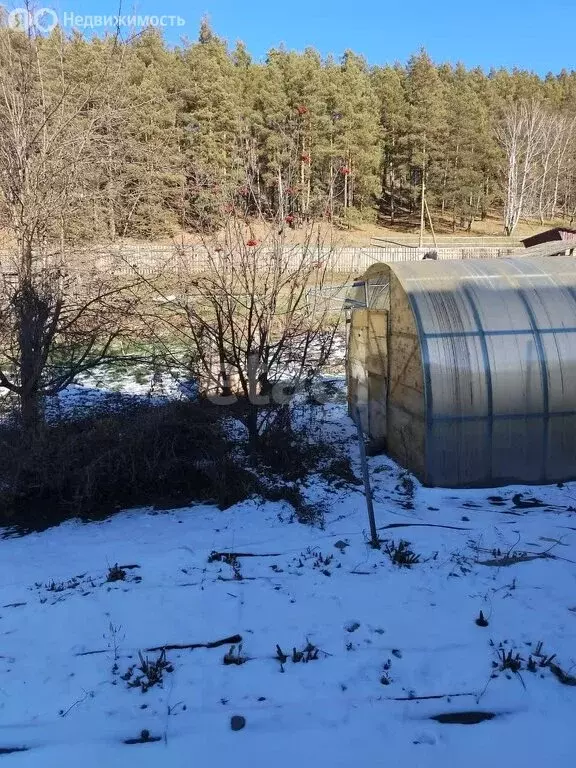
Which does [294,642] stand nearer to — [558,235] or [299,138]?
[299,138]

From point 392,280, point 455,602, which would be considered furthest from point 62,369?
point 455,602

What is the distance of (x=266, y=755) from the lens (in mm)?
2789

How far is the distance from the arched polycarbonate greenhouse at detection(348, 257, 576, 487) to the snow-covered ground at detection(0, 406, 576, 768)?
0.89 metres

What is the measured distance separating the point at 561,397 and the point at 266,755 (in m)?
5.46

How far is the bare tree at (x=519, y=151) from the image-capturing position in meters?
46.5

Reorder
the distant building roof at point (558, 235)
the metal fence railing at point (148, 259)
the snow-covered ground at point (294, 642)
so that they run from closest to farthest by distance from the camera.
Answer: the snow-covered ground at point (294, 642), the metal fence railing at point (148, 259), the distant building roof at point (558, 235)

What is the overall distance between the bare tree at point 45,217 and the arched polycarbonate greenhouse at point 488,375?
13.7 ft

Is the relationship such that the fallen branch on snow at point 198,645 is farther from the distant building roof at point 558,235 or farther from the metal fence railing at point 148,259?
the distant building roof at point 558,235

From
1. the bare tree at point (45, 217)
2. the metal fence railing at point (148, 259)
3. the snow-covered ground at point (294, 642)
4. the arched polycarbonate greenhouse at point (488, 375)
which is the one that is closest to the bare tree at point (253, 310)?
the metal fence railing at point (148, 259)

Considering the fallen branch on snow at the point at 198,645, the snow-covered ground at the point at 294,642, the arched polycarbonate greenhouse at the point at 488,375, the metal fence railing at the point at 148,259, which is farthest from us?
the metal fence railing at the point at 148,259

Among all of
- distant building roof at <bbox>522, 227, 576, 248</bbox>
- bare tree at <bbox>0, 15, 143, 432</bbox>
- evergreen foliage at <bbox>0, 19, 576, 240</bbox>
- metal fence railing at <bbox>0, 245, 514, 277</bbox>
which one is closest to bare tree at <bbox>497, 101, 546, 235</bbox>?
evergreen foliage at <bbox>0, 19, 576, 240</bbox>

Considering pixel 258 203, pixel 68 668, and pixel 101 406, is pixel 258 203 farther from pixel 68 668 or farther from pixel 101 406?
pixel 68 668

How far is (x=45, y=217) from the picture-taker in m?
7.05

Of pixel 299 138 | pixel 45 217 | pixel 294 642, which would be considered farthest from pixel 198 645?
pixel 299 138
